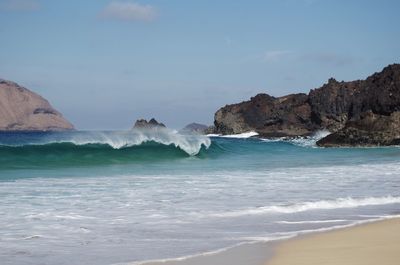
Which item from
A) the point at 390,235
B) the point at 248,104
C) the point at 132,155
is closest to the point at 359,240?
the point at 390,235

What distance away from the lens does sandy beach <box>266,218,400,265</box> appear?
618cm

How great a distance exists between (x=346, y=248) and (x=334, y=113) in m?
91.5

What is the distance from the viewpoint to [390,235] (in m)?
7.68

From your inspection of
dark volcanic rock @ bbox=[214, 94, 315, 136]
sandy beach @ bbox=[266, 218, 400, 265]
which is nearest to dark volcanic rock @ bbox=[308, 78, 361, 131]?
dark volcanic rock @ bbox=[214, 94, 315, 136]

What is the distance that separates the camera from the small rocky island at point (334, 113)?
52.2 meters

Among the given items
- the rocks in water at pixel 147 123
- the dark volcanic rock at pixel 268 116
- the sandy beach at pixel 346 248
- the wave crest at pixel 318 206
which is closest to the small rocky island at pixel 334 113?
the dark volcanic rock at pixel 268 116

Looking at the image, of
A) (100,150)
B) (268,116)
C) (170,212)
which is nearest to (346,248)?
(170,212)

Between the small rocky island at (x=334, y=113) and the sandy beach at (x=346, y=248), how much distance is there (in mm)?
43344

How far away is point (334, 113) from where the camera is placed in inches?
3789

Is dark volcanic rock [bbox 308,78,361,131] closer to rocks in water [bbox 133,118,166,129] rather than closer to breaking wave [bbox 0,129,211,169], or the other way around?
rocks in water [bbox 133,118,166,129]

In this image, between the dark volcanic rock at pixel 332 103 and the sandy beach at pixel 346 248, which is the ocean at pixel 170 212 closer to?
the sandy beach at pixel 346 248

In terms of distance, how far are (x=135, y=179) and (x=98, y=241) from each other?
874 centimetres

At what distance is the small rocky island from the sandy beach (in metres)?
43.3

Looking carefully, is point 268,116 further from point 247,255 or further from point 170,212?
point 247,255
